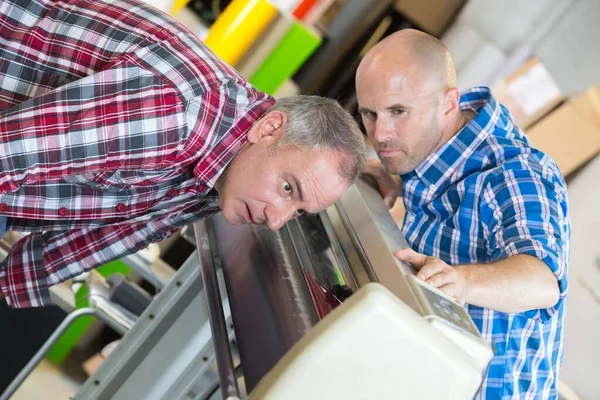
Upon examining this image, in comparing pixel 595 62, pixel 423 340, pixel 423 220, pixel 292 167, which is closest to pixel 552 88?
pixel 595 62

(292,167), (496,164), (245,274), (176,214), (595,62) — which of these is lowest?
(176,214)

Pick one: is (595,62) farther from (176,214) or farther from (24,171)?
(24,171)

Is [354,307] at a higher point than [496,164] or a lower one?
lower

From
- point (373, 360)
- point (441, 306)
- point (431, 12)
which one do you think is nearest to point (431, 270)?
point (441, 306)

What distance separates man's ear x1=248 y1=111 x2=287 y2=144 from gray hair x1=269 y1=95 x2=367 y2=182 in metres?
0.02

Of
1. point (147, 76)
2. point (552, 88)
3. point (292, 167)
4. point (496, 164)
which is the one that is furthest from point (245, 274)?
point (552, 88)

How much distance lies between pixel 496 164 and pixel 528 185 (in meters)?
0.17

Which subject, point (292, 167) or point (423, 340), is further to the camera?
point (292, 167)

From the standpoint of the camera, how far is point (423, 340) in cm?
71

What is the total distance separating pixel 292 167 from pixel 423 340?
0.65 meters

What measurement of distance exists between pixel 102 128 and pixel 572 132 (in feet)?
8.07

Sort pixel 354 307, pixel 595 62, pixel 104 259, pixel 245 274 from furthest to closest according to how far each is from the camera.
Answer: pixel 595 62, pixel 104 259, pixel 245 274, pixel 354 307

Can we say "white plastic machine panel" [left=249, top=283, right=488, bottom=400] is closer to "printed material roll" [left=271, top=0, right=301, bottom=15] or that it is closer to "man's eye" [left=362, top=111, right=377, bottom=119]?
"man's eye" [left=362, top=111, right=377, bottom=119]

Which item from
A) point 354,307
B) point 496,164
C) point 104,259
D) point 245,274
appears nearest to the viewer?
point 354,307
